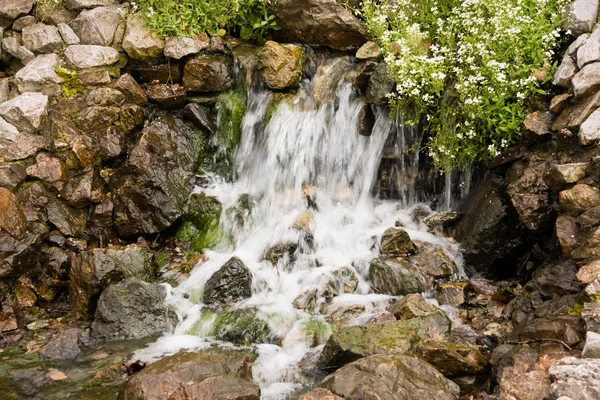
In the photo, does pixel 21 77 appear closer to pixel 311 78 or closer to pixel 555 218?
pixel 311 78

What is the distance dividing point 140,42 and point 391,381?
25.6 ft

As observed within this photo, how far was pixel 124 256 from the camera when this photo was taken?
776cm

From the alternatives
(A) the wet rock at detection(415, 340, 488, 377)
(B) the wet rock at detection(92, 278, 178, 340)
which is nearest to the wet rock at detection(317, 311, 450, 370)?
(A) the wet rock at detection(415, 340, 488, 377)

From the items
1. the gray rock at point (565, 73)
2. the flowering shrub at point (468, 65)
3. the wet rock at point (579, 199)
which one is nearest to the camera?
the wet rock at point (579, 199)

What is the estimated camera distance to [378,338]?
5523 mm

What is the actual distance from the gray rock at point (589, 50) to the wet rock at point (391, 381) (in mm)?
4363

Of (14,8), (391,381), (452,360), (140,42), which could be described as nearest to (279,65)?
(140,42)

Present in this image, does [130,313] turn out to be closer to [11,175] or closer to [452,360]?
[11,175]

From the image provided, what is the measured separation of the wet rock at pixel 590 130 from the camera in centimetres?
586

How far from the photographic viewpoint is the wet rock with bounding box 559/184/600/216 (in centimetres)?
560

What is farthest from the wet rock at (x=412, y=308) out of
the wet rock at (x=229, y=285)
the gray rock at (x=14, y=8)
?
the gray rock at (x=14, y=8)

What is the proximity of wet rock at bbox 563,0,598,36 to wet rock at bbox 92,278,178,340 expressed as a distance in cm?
672

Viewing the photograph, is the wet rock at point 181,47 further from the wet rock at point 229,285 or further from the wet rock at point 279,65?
the wet rock at point 229,285

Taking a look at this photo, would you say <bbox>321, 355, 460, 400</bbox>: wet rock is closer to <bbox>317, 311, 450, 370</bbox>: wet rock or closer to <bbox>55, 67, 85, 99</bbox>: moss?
<bbox>317, 311, 450, 370</bbox>: wet rock
